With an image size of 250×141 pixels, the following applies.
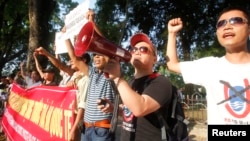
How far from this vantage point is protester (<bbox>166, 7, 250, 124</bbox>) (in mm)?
1924

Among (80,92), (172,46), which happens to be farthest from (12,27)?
(172,46)

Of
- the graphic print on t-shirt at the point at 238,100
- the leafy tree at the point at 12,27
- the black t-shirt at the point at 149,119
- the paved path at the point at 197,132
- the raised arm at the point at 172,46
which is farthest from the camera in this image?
the leafy tree at the point at 12,27

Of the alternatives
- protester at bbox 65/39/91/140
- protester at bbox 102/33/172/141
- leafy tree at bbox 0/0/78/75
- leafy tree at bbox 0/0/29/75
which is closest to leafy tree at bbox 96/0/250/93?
leafy tree at bbox 0/0/78/75

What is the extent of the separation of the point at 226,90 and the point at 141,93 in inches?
25.0

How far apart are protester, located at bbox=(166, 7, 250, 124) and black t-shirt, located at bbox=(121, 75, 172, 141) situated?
0.26 m

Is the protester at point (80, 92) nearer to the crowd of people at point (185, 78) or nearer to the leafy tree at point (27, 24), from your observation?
the crowd of people at point (185, 78)

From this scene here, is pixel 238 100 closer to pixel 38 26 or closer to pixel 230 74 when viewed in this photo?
pixel 230 74

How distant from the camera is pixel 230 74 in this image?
2.01 meters

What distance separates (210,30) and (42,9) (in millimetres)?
9665

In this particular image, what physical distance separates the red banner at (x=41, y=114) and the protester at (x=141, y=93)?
71.7 inches

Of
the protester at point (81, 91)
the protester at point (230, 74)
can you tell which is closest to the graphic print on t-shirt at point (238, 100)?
the protester at point (230, 74)

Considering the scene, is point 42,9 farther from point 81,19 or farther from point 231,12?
point 231,12

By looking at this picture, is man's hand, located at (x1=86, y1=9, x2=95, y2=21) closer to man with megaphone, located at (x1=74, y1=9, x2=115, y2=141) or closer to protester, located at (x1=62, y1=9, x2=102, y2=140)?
man with megaphone, located at (x1=74, y1=9, x2=115, y2=141)

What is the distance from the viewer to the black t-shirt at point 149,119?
2246 mm
